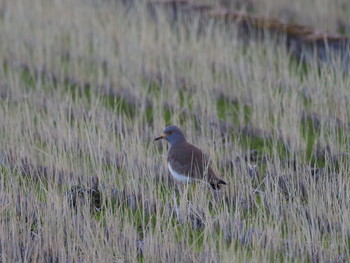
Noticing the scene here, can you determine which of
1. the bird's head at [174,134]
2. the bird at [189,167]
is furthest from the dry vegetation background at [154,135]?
the bird's head at [174,134]

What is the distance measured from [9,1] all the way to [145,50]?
4.28 meters

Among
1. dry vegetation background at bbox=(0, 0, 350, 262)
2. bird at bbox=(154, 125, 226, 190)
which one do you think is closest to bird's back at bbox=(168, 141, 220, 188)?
bird at bbox=(154, 125, 226, 190)

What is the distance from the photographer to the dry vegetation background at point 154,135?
5.47 meters

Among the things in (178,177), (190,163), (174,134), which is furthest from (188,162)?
(174,134)

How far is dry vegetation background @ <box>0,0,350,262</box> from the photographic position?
5.47 meters

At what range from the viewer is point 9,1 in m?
13.8

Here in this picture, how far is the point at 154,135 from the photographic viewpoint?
8.34 meters

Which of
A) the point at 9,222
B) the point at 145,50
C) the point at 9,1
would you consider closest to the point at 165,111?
the point at 145,50

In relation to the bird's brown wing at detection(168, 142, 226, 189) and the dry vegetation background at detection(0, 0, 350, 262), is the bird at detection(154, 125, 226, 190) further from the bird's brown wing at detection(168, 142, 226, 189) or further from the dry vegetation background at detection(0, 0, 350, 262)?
the dry vegetation background at detection(0, 0, 350, 262)

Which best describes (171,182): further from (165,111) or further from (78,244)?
(165,111)

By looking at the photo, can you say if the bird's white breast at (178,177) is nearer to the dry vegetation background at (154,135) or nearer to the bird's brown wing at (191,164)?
the bird's brown wing at (191,164)

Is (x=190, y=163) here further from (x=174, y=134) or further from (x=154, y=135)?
(x=154, y=135)

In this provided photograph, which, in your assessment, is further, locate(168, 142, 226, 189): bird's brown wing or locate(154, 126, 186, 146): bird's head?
locate(154, 126, 186, 146): bird's head

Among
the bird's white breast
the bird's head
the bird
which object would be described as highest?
the bird's head
